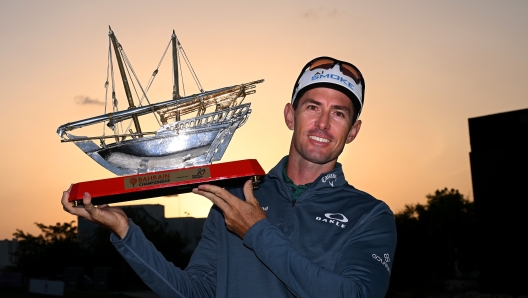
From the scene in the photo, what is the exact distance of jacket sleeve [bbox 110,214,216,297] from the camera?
336 centimetres

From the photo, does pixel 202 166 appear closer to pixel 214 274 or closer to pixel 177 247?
pixel 214 274

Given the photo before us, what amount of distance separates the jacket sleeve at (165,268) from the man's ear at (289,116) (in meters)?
0.76

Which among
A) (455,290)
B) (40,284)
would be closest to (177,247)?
(40,284)

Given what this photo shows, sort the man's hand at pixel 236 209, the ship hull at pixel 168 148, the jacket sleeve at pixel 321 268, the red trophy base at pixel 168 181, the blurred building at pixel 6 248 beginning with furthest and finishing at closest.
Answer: the blurred building at pixel 6 248, the ship hull at pixel 168 148, the red trophy base at pixel 168 181, the man's hand at pixel 236 209, the jacket sleeve at pixel 321 268

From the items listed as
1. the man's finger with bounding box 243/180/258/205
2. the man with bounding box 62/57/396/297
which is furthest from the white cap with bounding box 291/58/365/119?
the man's finger with bounding box 243/180/258/205

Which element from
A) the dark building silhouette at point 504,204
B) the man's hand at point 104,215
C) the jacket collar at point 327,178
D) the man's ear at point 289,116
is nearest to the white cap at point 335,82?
the man's ear at point 289,116

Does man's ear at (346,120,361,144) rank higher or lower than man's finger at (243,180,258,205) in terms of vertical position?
higher

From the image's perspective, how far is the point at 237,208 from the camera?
125 inches

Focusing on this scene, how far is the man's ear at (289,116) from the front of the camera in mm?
3836

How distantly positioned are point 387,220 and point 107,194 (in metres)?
1.45

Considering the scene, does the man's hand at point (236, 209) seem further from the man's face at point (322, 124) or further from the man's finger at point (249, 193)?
the man's face at point (322, 124)

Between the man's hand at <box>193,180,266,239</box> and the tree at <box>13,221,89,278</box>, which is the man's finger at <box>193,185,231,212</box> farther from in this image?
the tree at <box>13,221,89,278</box>

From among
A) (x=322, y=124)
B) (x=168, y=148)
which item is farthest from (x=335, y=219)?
(x=168, y=148)

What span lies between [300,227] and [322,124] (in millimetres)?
549
